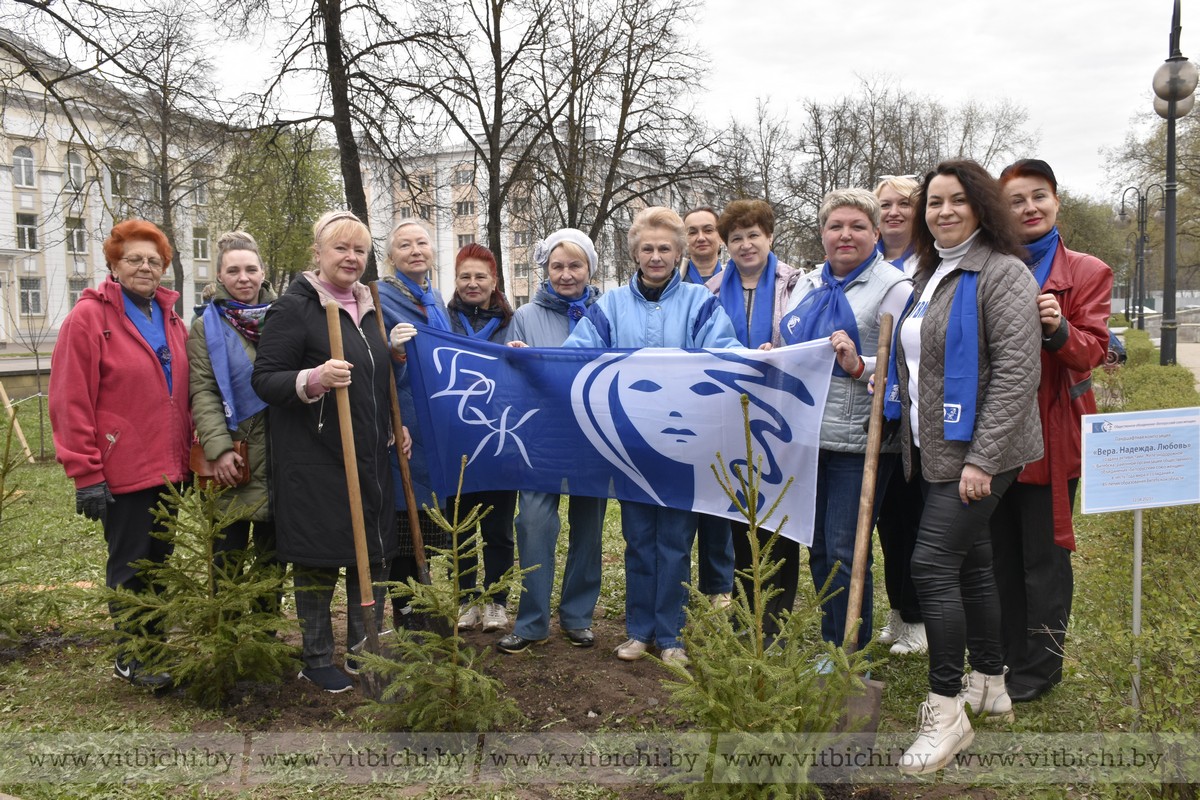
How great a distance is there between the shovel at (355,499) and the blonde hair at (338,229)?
339 mm

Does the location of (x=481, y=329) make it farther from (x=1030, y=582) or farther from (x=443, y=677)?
(x=1030, y=582)

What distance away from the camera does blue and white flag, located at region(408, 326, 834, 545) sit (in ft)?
13.8

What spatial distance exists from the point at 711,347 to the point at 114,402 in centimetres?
282

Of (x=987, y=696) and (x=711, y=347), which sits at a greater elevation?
(x=711, y=347)

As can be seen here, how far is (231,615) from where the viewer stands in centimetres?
396

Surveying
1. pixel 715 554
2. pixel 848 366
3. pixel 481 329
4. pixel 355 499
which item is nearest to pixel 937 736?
pixel 848 366

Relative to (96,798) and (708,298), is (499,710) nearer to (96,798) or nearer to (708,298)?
(96,798)

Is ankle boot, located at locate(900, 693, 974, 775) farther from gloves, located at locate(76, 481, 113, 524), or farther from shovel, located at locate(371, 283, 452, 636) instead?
gloves, located at locate(76, 481, 113, 524)

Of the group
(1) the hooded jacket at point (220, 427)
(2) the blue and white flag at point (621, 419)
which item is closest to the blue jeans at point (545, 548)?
(2) the blue and white flag at point (621, 419)

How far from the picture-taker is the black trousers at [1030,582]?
3.98 meters

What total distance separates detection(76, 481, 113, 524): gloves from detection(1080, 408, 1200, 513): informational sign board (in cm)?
413

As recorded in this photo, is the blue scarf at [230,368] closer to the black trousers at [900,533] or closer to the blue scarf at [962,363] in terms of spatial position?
the blue scarf at [962,363]

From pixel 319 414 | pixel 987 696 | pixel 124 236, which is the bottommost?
pixel 987 696

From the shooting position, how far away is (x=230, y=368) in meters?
4.15
